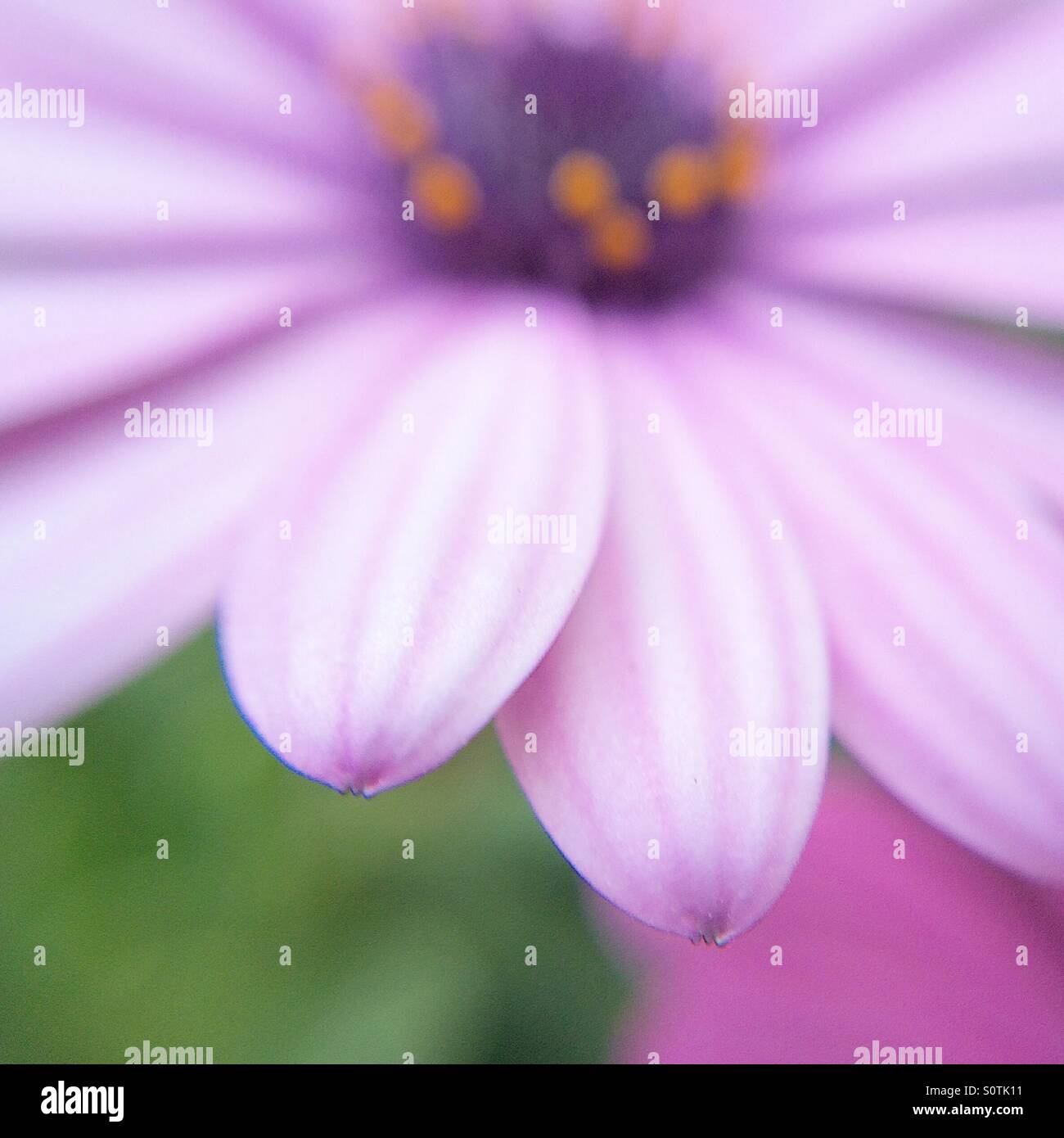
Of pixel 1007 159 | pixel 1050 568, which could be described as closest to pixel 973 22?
pixel 1007 159

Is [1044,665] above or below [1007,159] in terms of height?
below

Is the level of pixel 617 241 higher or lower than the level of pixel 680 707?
higher

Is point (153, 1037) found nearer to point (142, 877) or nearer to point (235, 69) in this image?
point (142, 877)
